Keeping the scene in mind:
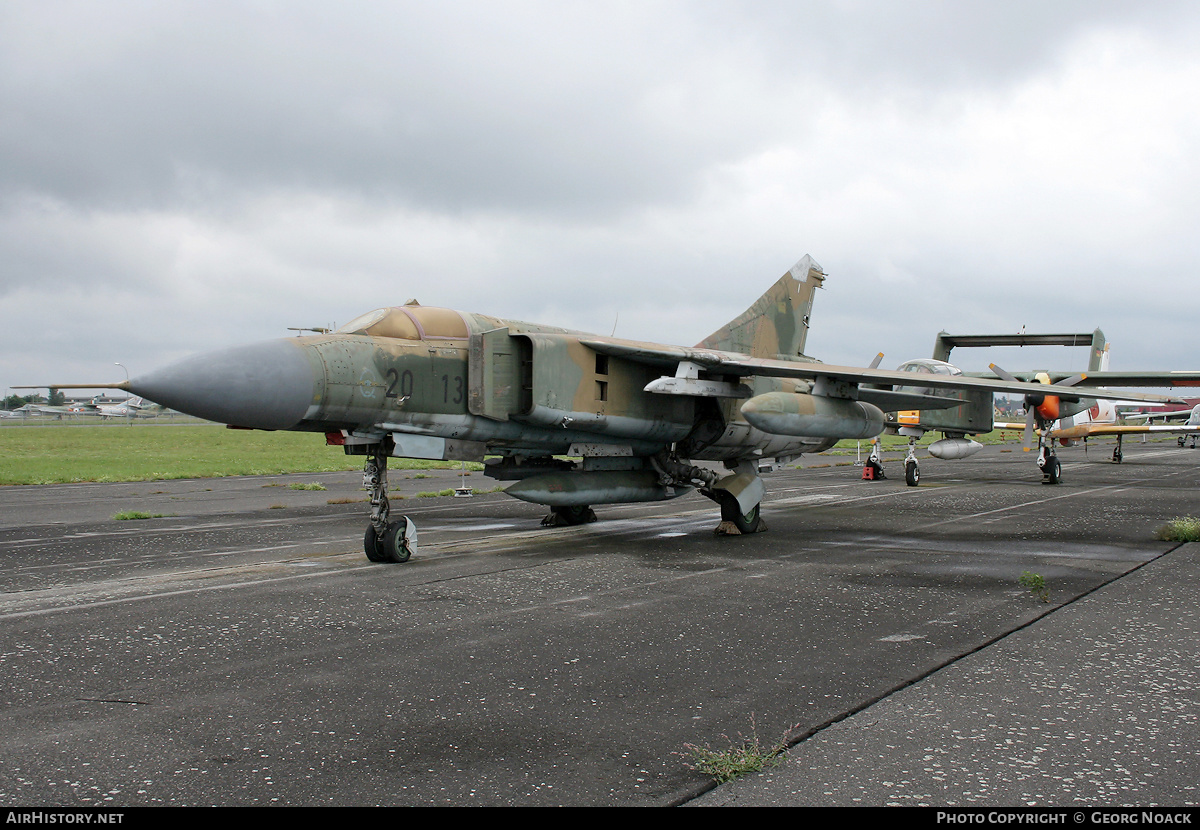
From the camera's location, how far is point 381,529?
9383mm

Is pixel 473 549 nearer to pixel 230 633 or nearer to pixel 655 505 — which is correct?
pixel 230 633

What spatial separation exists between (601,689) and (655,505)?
13.0 m

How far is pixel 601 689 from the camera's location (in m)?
4.73

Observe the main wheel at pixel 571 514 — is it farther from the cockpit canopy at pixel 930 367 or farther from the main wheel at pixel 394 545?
the cockpit canopy at pixel 930 367

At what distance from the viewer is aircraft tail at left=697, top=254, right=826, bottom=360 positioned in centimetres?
1462

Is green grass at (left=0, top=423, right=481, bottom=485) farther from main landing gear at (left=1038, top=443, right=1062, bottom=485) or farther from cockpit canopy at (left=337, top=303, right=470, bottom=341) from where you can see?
main landing gear at (left=1038, top=443, right=1062, bottom=485)

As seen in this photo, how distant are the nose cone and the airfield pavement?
1658mm

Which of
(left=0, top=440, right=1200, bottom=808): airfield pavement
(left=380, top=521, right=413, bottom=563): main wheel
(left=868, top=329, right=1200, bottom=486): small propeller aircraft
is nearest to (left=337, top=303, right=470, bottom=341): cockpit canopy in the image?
(left=380, top=521, right=413, bottom=563): main wheel

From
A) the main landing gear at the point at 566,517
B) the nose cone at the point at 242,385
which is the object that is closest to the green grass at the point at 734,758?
the nose cone at the point at 242,385

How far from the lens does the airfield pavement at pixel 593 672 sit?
3.48 m

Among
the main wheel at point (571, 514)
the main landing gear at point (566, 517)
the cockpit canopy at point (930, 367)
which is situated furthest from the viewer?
the cockpit canopy at point (930, 367)

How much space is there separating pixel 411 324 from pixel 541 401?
1843 millimetres

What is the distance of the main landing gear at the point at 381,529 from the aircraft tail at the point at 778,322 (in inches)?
256
